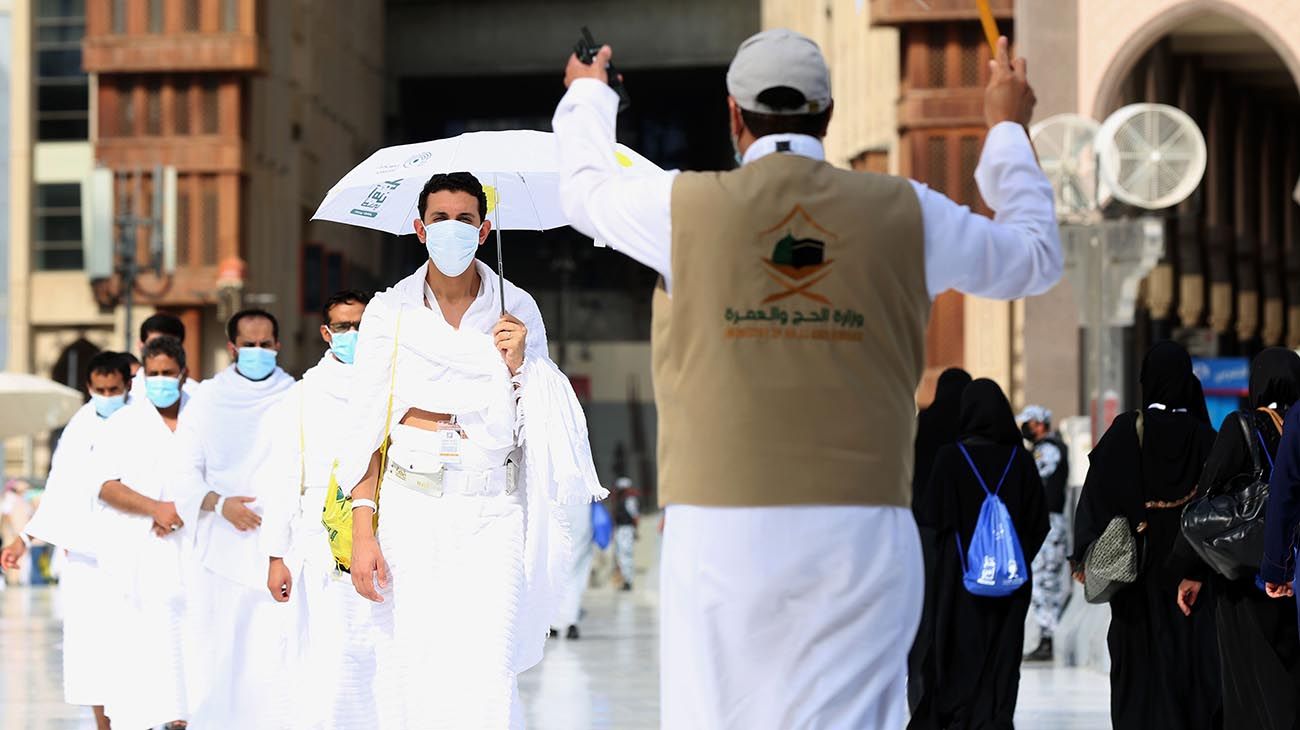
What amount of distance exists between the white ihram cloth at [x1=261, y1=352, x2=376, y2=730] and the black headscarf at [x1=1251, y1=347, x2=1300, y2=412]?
11.4 ft

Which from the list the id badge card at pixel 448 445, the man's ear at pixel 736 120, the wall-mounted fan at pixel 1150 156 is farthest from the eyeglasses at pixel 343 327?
the wall-mounted fan at pixel 1150 156

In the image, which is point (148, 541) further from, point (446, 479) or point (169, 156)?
point (169, 156)

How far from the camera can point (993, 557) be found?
10156mm

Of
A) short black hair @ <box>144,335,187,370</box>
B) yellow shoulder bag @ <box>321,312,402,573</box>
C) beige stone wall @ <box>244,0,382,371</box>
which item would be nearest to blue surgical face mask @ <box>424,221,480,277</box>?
yellow shoulder bag @ <box>321,312,402,573</box>

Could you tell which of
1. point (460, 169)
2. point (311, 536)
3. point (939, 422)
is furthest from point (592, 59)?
point (939, 422)

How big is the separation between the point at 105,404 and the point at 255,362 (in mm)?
1297

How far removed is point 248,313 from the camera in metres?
10.0

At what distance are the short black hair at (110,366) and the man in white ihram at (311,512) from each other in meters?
1.95

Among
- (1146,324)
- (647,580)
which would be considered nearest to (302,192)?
(647,580)

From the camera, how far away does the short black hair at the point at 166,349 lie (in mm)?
10359

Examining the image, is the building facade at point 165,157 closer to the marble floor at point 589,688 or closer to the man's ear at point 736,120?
the marble floor at point 589,688

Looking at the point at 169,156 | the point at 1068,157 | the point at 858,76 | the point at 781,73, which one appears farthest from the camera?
the point at 169,156

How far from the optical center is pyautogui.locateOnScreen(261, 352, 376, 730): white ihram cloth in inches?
297

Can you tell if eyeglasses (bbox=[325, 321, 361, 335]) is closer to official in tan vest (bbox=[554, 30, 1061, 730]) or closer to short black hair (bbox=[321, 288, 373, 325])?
short black hair (bbox=[321, 288, 373, 325])
